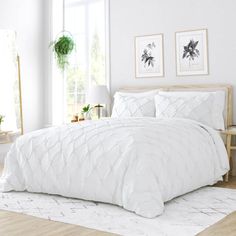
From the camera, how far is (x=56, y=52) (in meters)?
7.10

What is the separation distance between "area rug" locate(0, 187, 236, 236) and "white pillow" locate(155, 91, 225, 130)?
1010 mm

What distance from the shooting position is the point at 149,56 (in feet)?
20.7

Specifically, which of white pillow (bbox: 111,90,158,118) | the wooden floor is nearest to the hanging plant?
white pillow (bbox: 111,90,158,118)

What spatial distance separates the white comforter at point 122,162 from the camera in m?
3.73

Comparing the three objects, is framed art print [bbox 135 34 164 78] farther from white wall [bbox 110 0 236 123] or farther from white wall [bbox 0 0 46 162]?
white wall [bbox 0 0 46 162]

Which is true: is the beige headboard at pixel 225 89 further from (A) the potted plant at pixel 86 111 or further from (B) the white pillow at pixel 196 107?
(A) the potted plant at pixel 86 111

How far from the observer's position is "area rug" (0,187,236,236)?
323 centimetres

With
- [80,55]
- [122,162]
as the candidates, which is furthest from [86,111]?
[122,162]

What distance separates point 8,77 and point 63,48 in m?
0.92

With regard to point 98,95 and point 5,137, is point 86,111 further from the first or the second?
point 5,137

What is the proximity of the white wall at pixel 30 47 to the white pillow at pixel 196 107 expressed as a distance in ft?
7.78

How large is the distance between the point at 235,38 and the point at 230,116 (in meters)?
0.92

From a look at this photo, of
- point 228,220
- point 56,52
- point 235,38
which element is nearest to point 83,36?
point 56,52

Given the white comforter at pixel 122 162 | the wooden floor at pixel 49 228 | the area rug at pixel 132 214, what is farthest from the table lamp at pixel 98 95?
the wooden floor at pixel 49 228
